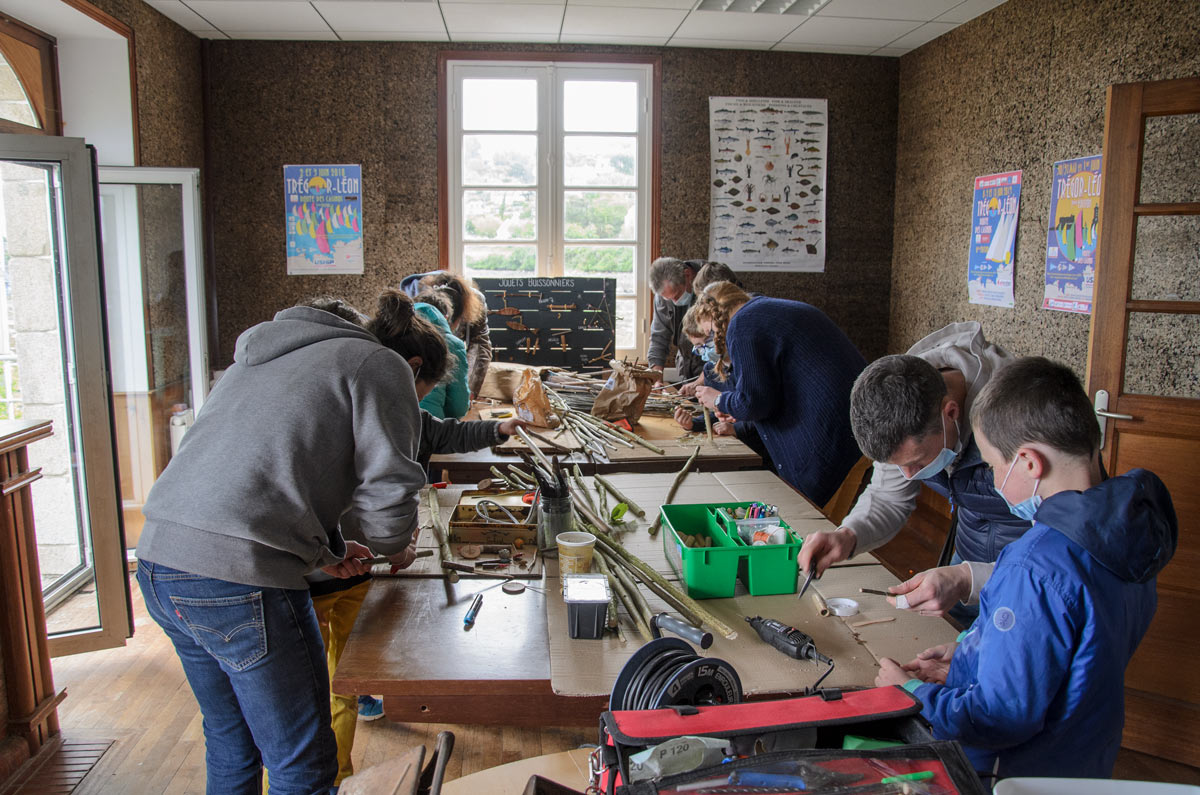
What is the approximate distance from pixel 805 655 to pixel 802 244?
15.4 feet

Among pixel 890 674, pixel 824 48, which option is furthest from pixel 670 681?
pixel 824 48

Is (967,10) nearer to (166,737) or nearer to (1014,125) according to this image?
(1014,125)

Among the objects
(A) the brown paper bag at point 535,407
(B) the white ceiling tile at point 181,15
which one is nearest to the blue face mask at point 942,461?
(A) the brown paper bag at point 535,407

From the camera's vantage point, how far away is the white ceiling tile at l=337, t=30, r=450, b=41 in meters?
5.30

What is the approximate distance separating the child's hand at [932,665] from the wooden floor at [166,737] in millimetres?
1625

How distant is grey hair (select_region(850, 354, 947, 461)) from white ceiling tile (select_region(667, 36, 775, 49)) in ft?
14.0

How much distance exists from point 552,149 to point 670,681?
5084mm

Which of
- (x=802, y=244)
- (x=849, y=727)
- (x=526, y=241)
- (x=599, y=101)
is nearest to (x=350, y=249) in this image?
(x=526, y=241)

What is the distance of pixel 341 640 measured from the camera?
249cm

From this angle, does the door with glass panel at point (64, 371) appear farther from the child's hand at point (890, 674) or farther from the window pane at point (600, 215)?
the window pane at point (600, 215)

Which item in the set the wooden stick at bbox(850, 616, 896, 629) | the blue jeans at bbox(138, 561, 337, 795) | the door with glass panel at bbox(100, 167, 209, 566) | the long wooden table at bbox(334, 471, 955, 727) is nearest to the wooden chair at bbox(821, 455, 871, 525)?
the long wooden table at bbox(334, 471, 955, 727)

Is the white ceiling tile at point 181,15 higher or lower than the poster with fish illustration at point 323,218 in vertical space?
higher

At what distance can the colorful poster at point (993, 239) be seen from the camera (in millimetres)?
4551

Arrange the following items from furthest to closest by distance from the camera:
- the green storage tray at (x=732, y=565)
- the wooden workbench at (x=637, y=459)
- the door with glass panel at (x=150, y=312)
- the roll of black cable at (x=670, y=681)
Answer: the door with glass panel at (x=150, y=312) → the wooden workbench at (x=637, y=459) → the green storage tray at (x=732, y=565) → the roll of black cable at (x=670, y=681)
